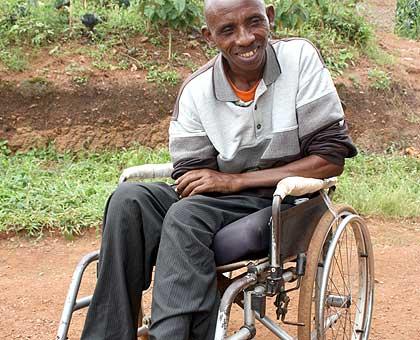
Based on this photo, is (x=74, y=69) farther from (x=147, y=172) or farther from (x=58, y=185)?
(x=147, y=172)

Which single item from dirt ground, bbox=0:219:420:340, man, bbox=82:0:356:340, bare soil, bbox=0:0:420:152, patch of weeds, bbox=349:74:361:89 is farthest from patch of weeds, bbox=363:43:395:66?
man, bbox=82:0:356:340

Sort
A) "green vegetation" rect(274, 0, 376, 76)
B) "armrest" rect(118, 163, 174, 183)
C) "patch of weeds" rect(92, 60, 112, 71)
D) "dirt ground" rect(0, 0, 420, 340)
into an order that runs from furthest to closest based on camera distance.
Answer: "green vegetation" rect(274, 0, 376, 76) → "patch of weeds" rect(92, 60, 112, 71) → "dirt ground" rect(0, 0, 420, 340) → "armrest" rect(118, 163, 174, 183)

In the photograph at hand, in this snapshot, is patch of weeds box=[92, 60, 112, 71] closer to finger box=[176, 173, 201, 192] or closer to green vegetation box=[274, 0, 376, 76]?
green vegetation box=[274, 0, 376, 76]

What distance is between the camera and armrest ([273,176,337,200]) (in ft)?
8.16

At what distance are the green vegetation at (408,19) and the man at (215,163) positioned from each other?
7407 millimetres

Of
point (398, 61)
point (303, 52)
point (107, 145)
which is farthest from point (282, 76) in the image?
point (398, 61)

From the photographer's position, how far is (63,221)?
184 inches

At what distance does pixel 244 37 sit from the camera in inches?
107

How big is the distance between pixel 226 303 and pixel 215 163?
70 cm

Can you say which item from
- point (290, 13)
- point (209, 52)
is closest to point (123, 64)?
point (209, 52)

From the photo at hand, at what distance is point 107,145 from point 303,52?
3700 mm

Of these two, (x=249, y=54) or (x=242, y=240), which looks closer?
(x=242, y=240)

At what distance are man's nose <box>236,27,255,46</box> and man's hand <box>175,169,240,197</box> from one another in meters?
0.50

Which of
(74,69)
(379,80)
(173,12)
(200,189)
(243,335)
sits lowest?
(243,335)
